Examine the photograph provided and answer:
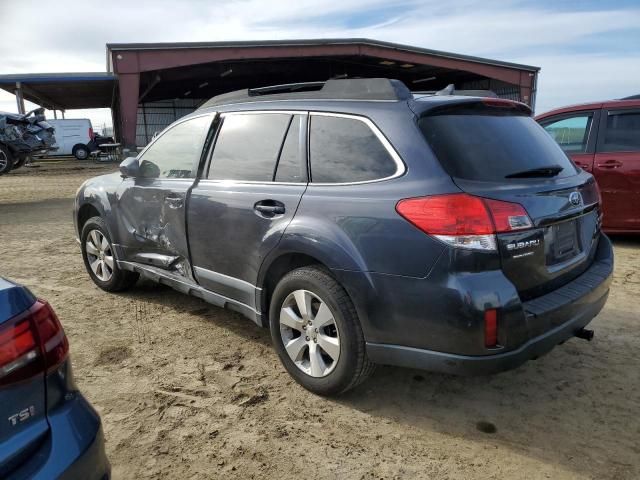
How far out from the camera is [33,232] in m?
8.05

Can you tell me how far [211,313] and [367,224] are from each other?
86.5 inches

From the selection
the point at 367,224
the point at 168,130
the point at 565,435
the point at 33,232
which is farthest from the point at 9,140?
the point at 565,435

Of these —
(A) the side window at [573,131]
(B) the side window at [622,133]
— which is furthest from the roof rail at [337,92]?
(B) the side window at [622,133]

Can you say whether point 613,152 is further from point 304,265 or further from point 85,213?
point 85,213

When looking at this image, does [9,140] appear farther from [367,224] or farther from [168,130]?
[367,224]

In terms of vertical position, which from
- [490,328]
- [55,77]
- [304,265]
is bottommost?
[490,328]

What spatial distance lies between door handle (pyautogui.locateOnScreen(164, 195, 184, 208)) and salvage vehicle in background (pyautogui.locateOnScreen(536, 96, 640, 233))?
15.1 ft

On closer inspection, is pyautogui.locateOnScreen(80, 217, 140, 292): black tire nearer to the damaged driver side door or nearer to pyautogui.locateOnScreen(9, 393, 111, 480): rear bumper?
the damaged driver side door

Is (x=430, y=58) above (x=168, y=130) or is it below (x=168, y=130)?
above

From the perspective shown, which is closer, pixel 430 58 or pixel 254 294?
pixel 254 294

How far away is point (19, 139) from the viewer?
533 inches

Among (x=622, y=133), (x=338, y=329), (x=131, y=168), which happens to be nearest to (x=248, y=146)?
(x=131, y=168)

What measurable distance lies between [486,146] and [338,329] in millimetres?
1228

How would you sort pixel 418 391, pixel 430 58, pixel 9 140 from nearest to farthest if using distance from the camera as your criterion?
pixel 418 391, pixel 9 140, pixel 430 58
